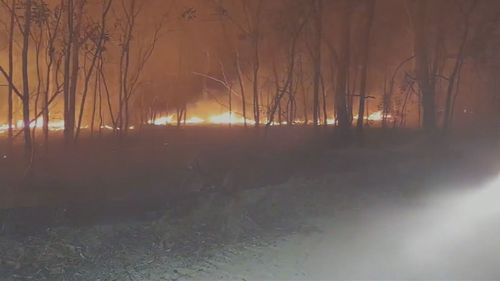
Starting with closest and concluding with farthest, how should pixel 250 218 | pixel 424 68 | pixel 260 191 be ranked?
1. pixel 250 218
2. pixel 260 191
3. pixel 424 68

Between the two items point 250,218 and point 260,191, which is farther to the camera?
point 260,191

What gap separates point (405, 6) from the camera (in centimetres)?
2644

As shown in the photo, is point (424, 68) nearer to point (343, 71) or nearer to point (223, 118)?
point (343, 71)

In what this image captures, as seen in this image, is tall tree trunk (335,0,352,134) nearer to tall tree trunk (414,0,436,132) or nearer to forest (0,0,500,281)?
forest (0,0,500,281)

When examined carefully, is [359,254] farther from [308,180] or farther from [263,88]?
[263,88]

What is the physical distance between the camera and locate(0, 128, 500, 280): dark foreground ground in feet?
22.0

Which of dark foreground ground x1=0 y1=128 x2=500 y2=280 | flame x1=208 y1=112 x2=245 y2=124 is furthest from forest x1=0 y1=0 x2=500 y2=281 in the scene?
flame x1=208 y1=112 x2=245 y2=124

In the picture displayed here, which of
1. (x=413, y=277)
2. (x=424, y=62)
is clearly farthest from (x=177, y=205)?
(x=424, y=62)

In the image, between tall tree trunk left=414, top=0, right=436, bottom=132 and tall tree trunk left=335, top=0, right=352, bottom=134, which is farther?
tall tree trunk left=414, top=0, right=436, bottom=132

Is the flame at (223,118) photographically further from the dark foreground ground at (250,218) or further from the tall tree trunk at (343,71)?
the dark foreground ground at (250,218)

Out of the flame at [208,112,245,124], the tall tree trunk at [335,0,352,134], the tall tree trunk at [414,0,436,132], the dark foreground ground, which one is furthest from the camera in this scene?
the flame at [208,112,245,124]

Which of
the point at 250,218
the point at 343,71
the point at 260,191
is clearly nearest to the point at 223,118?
the point at 343,71

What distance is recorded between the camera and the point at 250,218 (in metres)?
9.72

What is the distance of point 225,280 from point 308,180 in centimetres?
812
